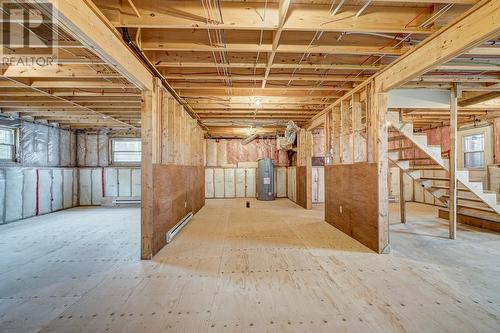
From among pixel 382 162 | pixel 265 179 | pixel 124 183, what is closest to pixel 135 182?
pixel 124 183

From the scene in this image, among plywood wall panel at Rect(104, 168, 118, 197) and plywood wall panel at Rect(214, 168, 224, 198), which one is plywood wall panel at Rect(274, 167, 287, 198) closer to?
plywood wall panel at Rect(214, 168, 224, 198)

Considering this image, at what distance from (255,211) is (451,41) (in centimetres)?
530

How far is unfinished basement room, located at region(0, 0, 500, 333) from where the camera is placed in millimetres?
1982

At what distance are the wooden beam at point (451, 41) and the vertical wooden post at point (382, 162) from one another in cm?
35

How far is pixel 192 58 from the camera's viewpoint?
3.17 metres

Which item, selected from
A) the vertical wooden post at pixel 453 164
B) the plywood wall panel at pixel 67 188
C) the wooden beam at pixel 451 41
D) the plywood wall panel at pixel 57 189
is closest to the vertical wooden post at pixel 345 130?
the wooden beam at pixel 451 41

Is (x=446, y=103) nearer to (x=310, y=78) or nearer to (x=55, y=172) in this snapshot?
A: (x=310, y=78)

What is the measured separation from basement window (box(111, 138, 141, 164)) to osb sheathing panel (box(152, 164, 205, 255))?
395 cm

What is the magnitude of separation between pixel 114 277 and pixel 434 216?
6949mm

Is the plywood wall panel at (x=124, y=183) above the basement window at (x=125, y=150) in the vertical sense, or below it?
below

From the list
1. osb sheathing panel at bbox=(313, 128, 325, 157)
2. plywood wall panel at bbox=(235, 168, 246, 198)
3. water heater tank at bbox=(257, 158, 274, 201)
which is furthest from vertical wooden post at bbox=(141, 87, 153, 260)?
osb sheathing panel at bbox=(313, 128, 325, 157)

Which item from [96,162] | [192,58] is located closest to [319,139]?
[192,58]

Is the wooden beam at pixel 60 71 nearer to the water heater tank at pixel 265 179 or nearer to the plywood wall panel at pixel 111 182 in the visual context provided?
the plywood wall panel at pixel 111 182

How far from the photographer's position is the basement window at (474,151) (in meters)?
6.60
